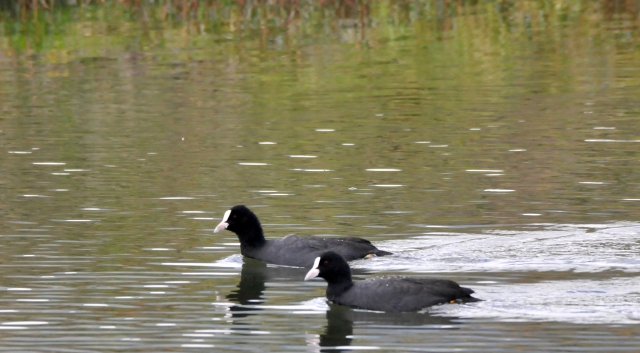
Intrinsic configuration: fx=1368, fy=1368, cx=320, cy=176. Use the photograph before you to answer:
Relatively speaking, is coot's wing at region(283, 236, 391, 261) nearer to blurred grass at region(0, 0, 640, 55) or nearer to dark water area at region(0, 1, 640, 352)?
dark water area at region(0, 1, 640, 352)

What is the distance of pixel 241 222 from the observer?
1562cm

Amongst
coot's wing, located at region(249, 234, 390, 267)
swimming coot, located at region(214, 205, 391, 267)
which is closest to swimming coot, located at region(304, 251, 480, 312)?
coot's wing, located at region(249, 234, 390, 267)

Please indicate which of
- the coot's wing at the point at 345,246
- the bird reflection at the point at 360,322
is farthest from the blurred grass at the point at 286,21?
the bird reflection at the point at 360,322

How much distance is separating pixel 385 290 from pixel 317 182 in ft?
21.1

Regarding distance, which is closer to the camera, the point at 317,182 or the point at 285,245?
the point at 285,245

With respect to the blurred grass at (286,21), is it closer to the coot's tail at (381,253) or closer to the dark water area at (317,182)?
the dark water area at (317,182)

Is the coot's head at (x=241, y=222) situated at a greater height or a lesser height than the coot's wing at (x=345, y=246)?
greater

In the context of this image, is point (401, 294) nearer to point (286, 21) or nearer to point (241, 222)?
point (241, 222)

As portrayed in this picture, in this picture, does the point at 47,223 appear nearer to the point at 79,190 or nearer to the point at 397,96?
the point at 79,190

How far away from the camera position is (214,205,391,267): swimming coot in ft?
48.5

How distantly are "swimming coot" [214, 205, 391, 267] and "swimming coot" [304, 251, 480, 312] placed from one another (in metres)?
1.43

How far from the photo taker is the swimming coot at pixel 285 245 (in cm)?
1480

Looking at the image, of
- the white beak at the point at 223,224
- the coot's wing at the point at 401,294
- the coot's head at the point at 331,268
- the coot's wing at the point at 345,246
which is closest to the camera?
the coot's wing at the point at 401,294

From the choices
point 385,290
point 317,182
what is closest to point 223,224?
point 385,290
